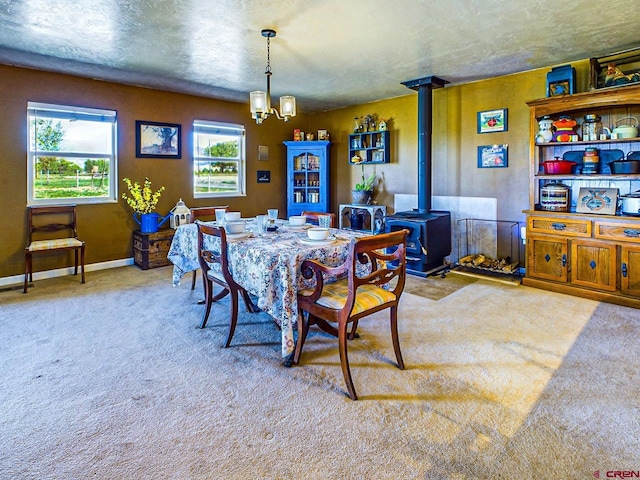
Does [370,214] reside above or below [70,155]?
below

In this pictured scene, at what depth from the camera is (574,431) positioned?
1812 millimetres

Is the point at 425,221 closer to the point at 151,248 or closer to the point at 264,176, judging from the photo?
the point at 264,176

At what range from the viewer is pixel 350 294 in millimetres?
2098

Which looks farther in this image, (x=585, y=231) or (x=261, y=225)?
(x=585, y=231)

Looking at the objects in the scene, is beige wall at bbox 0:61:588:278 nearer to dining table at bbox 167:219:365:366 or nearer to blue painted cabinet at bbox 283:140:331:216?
blue painted cabinet at bbox 283:140:331:216

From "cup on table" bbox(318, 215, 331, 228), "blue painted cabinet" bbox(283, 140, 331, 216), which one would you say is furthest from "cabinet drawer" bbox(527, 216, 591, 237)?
"blue painted cabinet" bbox(283, 140, 331, 216)

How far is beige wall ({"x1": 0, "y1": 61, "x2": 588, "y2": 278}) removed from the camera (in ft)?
14.6

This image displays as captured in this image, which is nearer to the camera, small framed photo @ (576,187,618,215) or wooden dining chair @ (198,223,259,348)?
wooden dining chair @ (198,223,259,348)

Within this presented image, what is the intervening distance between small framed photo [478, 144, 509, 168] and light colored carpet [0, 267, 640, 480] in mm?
2122

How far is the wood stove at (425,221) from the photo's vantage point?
4.71 meters

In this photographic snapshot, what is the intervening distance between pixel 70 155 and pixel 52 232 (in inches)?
38.3

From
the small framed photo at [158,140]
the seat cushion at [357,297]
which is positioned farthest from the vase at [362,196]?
the seat cushion at [357,297]

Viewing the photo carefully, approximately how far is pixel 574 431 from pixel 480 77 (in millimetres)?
4289

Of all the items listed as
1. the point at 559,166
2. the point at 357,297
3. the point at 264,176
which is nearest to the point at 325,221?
the point at 357,297
